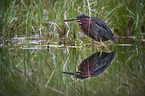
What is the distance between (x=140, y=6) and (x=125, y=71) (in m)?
3.06

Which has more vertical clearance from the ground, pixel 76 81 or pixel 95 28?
pixel 95 28

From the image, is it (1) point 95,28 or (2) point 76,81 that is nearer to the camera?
(2) point 76,81

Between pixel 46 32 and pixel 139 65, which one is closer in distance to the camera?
pixel 139 65

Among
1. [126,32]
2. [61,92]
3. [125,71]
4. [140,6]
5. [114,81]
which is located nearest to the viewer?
[61,92]

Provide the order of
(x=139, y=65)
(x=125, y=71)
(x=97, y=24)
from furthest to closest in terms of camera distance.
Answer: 1. (x=97, y=24)
2. (x=139, y=65)
3. (x=125, y=71)

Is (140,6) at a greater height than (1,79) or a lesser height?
greater

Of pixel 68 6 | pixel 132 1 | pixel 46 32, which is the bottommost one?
pixel 46 32

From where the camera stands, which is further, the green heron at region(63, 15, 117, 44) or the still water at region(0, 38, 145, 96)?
the green heron at region(63, 15, 117, 44)

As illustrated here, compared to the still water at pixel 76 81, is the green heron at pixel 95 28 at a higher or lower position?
higher

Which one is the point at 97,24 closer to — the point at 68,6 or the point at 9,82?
the point at 68,6

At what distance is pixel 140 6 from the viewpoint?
4227 millimetres

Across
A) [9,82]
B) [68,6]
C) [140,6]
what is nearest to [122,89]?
[9,82]

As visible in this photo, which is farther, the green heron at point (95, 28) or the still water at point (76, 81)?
the green heron at point (95, 28)

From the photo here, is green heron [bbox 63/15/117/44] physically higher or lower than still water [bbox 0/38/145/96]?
higher
